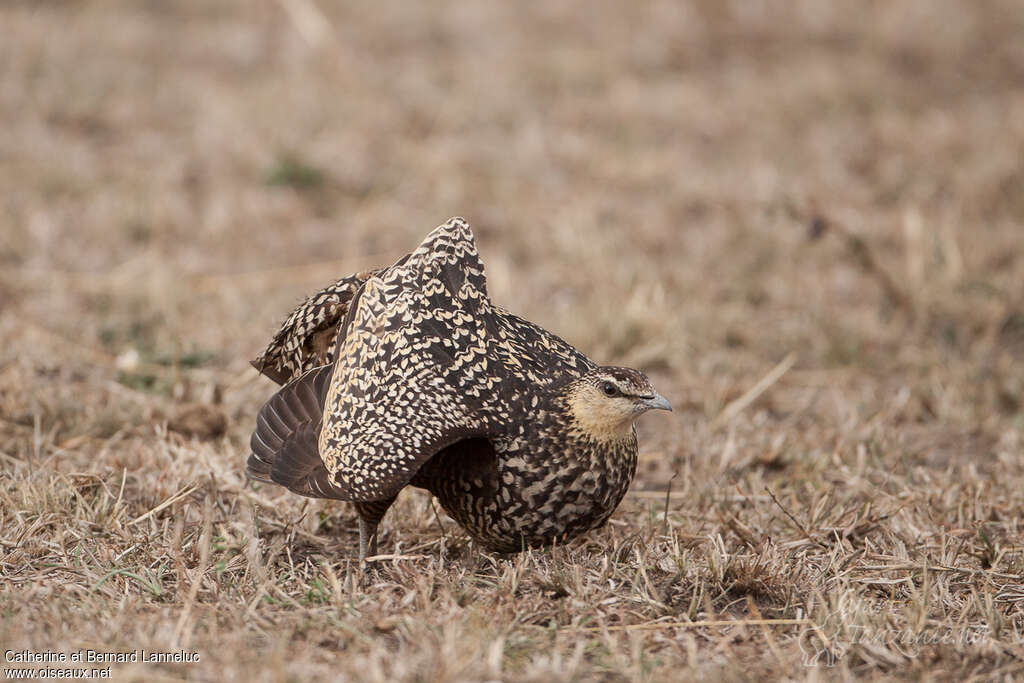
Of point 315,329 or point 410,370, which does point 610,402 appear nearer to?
point 410,370

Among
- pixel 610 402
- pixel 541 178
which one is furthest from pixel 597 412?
→ pixel 541 178

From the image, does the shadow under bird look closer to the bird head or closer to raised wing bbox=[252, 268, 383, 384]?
the bird head

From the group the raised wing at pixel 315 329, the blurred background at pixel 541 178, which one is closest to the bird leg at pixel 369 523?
the raised wing at pixel 315 329

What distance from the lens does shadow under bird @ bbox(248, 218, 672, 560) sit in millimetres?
3475

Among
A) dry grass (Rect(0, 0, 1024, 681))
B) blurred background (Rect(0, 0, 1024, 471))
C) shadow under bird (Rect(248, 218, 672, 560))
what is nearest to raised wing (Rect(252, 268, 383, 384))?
Answer: shadow under bird (Rect(248, 218, 672, 560))

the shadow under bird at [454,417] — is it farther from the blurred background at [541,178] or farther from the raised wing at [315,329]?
the blurred background at [541,178]

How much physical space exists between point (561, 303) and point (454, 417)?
3.55 meters

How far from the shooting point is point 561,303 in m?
6.95

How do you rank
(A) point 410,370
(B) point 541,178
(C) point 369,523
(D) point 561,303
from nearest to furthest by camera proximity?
1. (A) point 410,370
2. (C) point 369,523
3. (D) point 561,303
4. (B) point 541,178

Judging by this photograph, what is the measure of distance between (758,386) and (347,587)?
2870 mm

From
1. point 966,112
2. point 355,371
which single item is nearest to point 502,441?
point 355,371

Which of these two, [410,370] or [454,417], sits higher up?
[410,370]

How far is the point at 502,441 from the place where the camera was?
354 centimetres

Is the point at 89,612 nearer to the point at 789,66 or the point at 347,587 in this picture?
the point at 347,587
